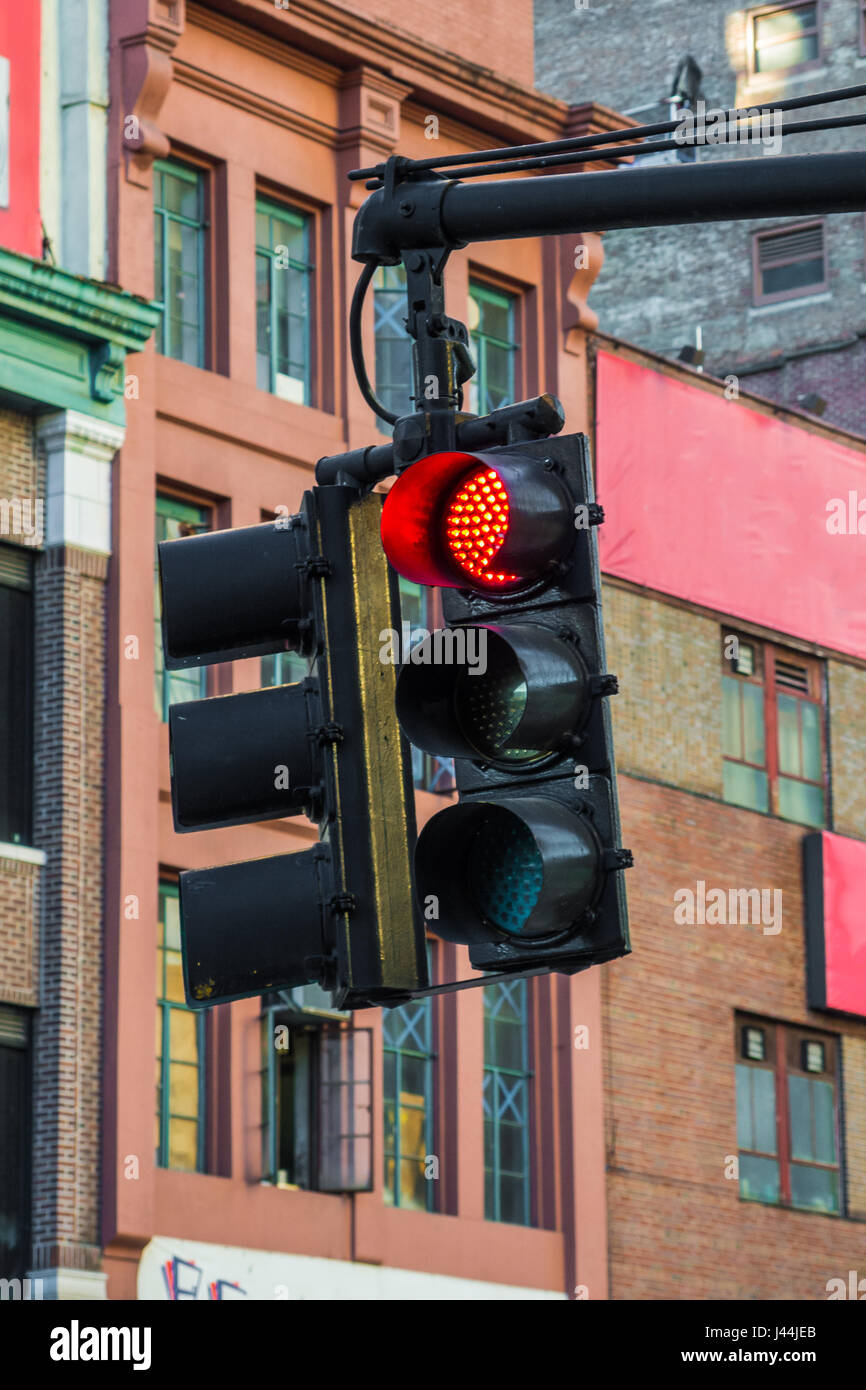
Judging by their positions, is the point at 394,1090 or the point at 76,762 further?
the point at 394,1090

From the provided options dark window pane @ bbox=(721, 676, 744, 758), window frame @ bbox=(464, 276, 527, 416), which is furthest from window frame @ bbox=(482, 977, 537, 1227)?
window frame @ bbox=(464, 276, 527, 416)

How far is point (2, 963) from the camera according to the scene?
22891 millimetres

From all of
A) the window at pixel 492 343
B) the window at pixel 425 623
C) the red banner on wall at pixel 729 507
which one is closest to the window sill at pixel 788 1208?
the window at pixel 425 623

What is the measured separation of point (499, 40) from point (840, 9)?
1258 centimetres

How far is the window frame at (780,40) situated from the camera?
138ft

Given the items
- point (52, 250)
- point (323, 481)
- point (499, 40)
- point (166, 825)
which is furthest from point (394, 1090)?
point (323, 481)

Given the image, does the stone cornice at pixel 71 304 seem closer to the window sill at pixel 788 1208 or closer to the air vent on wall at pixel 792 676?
the air vent on wall at pixel 792 676

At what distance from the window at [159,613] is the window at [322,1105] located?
113 inches

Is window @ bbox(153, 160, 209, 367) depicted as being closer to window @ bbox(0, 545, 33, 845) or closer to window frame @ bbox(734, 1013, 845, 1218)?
window @ bbox(0, 545, 33, 845)

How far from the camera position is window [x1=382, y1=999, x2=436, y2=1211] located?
26359mm

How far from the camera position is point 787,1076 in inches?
1220

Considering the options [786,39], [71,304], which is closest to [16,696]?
[71,304]

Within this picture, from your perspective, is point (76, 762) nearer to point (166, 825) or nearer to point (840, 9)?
point (166, 825)

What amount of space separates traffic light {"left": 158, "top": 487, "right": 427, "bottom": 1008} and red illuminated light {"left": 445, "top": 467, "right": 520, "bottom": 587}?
0.29 meters
